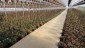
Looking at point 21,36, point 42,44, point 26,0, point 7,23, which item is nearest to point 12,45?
point 42,44

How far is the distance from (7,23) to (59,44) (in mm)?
3047

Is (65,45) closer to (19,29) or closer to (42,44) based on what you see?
(42,44)

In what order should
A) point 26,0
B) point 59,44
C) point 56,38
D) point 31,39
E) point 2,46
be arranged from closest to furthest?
point 2,46
point 59,44
point 31,39
point 56,38
point 26,0

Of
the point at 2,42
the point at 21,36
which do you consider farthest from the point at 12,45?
the point at 21,36

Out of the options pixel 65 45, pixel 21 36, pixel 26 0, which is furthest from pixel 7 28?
pixel 26 0

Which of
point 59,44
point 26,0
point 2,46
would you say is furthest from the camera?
point 26,0

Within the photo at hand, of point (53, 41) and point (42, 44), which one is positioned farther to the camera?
point (53, 41)

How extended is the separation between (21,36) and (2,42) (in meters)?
2.05

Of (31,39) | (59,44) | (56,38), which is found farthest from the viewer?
(56,38)

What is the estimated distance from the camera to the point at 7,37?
10.5 metres

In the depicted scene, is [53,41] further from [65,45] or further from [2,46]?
[2,46]

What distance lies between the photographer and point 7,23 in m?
12.3

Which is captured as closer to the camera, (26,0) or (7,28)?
(7,28)

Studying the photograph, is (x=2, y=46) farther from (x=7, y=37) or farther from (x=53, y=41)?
(x=53, y=41)
